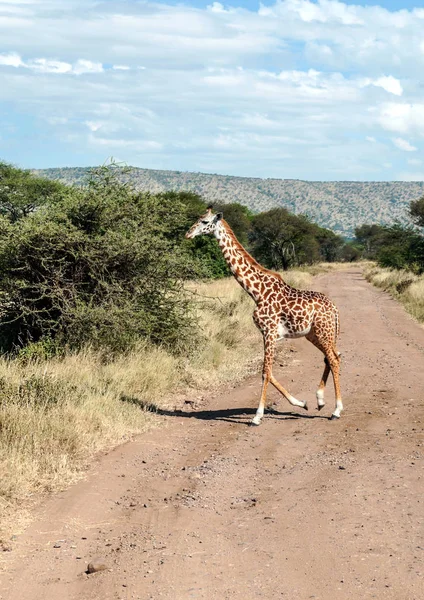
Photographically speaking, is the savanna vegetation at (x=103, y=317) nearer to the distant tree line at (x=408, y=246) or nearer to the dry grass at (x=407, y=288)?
the dry grass at (x=407, y=288)

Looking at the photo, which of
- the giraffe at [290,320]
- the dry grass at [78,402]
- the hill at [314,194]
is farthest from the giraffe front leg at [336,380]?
the hill at [314,194]

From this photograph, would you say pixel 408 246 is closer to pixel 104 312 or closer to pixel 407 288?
pixel 407 288

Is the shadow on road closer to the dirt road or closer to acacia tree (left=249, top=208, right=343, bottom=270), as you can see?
the dirt road

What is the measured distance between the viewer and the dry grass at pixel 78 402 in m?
7.57

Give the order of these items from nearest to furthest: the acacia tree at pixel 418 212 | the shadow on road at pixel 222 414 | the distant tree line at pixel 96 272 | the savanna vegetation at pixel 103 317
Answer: the savanna vegetation at pixel 103 317 → the shadow on road at pixel 222 414 → the distant tree line at pixel 96 272 → the acacia tree at pixel 418 212

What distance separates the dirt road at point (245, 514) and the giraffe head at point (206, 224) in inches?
96.5

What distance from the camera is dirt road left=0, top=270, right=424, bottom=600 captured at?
5262mm

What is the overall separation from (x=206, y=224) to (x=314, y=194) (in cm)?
14653

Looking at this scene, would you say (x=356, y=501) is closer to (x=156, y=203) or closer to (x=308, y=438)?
(x=308, y=438)

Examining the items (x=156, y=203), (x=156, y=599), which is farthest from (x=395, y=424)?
(x=156, y=203)

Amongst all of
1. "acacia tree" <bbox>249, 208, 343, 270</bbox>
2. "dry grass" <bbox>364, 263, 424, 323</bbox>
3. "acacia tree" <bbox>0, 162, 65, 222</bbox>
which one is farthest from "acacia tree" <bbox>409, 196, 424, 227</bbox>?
"acacia tree" <bbox>0, 162, 65, 222</bbox>

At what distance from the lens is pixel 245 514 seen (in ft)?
22.0

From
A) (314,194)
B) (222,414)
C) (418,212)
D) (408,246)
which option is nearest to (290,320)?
(222,414)

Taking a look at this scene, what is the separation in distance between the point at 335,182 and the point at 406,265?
127193 mm
